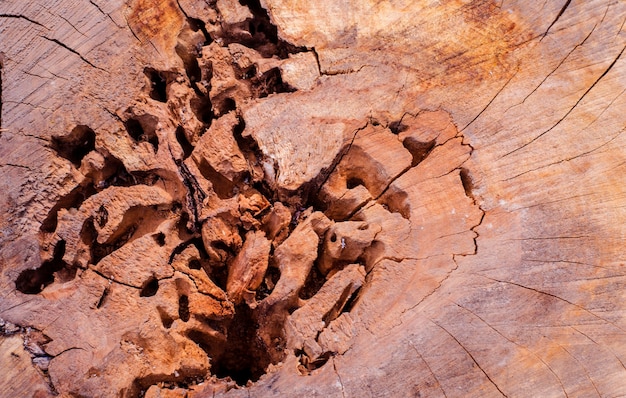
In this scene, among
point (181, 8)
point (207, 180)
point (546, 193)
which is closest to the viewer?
point (546, 193)

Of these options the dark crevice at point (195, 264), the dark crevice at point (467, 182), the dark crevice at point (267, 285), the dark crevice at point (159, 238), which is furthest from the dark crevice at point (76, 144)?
the dark crevice at point (467, 182)

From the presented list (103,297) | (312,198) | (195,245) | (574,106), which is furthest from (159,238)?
(574,106)

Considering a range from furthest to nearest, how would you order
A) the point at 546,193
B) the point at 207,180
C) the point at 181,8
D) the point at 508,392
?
the point at 181,8
the point at 207,180
the point at 546,193
the point at 508,392

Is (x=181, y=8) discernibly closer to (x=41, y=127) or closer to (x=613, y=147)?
(x=41, y=127)

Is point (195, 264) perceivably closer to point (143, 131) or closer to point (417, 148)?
point (143, 131)

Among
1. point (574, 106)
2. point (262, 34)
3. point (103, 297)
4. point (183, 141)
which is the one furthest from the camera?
point (262, 34)

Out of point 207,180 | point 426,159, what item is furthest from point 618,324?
point 207,180

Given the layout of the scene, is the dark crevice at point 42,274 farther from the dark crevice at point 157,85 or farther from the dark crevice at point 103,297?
the dark crevice at point 157,85

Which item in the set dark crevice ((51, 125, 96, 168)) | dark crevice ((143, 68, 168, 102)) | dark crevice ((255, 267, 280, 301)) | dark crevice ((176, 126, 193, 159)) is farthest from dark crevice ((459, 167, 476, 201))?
dark crevice ((51, 125, 96, 168))

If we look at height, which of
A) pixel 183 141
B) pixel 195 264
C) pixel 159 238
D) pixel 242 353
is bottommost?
pixel 242 353
